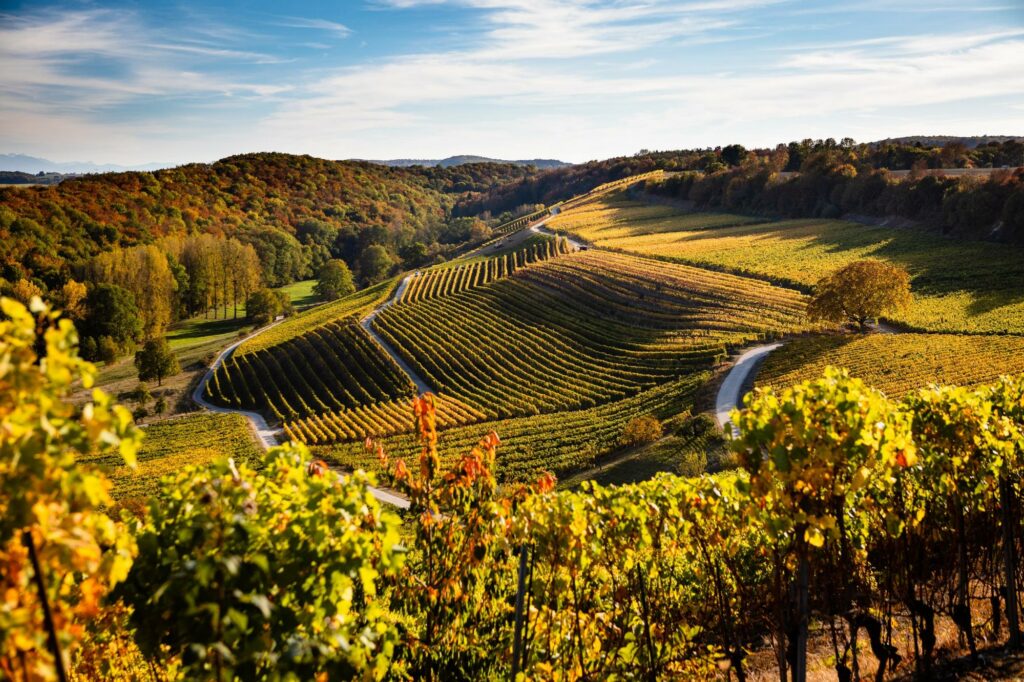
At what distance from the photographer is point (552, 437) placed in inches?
1506

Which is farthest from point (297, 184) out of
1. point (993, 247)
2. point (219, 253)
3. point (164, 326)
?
point (993, 247)

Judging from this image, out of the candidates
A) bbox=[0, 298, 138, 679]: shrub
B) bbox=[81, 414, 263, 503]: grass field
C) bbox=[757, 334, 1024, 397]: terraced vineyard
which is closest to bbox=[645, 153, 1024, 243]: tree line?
bbox=[757, 334, 1024, 397]: terraced vineyard

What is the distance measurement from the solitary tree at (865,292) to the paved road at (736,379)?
4.41 m

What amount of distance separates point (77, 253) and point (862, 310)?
9081 cm

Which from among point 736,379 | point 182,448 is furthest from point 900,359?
point 182,448

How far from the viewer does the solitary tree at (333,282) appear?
98.1 metres

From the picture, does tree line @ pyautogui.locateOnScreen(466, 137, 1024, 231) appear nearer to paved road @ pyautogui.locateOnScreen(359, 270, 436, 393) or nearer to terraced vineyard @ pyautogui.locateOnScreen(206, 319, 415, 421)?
paved road @ pyautogui.locateOnScreen(359, 270, 436, 393)

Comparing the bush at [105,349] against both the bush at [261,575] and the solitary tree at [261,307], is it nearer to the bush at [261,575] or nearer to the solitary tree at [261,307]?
the solitary tree at [261,307]

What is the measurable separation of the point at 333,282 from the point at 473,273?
28.6 m

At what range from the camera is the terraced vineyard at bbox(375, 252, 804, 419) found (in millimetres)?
46094

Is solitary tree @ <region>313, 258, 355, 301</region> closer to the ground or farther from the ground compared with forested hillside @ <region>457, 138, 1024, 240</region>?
closer to the ground

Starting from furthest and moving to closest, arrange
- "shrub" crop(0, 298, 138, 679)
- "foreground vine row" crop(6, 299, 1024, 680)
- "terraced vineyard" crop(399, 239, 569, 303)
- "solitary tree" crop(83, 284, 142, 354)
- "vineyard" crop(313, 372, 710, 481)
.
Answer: "terraced vineyard" crop(399, 239, 569, 303), "solitary tree" crop(83, 284, 142, 354), "vineyard" crop(313, 372, 710, 481), "foreground vine row" crop(6, 299, 1024, 680), "shrub" crop(0, 298, 138, 679)

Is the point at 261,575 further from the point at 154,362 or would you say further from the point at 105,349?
the point at 105,349

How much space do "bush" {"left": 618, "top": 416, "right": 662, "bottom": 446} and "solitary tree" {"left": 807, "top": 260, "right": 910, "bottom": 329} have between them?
18.1 metres
